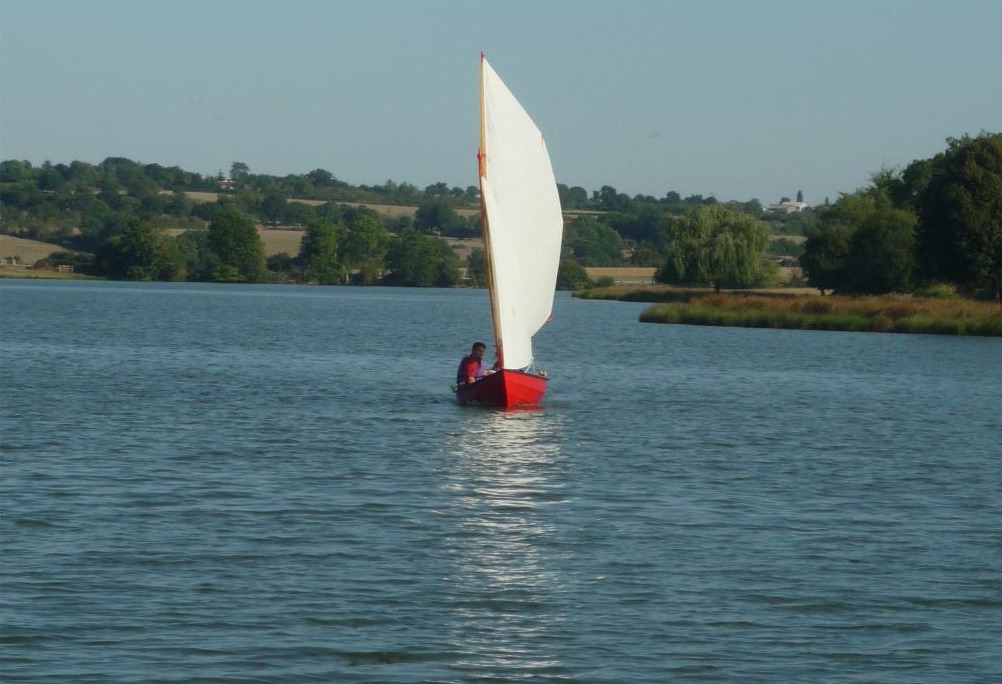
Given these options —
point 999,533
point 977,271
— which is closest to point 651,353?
point 977,271

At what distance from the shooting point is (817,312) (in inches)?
3174

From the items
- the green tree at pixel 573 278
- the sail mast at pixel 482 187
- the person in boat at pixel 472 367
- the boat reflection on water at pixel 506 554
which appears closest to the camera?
the boat reflection on water at pixel 506 554

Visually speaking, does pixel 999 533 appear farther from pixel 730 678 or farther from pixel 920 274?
pixel 920 274

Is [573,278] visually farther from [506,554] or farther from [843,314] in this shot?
[506,554]

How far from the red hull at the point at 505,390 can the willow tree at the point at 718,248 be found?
3383 inches

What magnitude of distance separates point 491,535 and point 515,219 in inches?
633

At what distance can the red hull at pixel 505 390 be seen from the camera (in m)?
32.6

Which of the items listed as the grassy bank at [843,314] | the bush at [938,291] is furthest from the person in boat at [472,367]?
the bush at [938,291]

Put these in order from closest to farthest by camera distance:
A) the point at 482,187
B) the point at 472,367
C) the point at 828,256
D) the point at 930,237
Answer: the point at 482,187, the point at 472,367, the point at 930,237, the point at 828,256

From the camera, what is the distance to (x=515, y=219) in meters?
33.8

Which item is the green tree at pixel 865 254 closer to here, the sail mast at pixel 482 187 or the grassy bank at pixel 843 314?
the grassy bank at pixel 843 314

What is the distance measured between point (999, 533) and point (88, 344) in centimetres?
4447

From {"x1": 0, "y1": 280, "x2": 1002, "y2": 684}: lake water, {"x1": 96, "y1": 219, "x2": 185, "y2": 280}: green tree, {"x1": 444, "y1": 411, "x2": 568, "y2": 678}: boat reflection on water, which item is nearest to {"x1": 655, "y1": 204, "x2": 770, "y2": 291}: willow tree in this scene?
{"x1": 0, "y1": 280, "x2": 1002, "y2": 684}: lake water

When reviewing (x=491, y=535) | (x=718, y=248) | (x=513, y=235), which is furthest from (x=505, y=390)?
(x=718, y=248)
